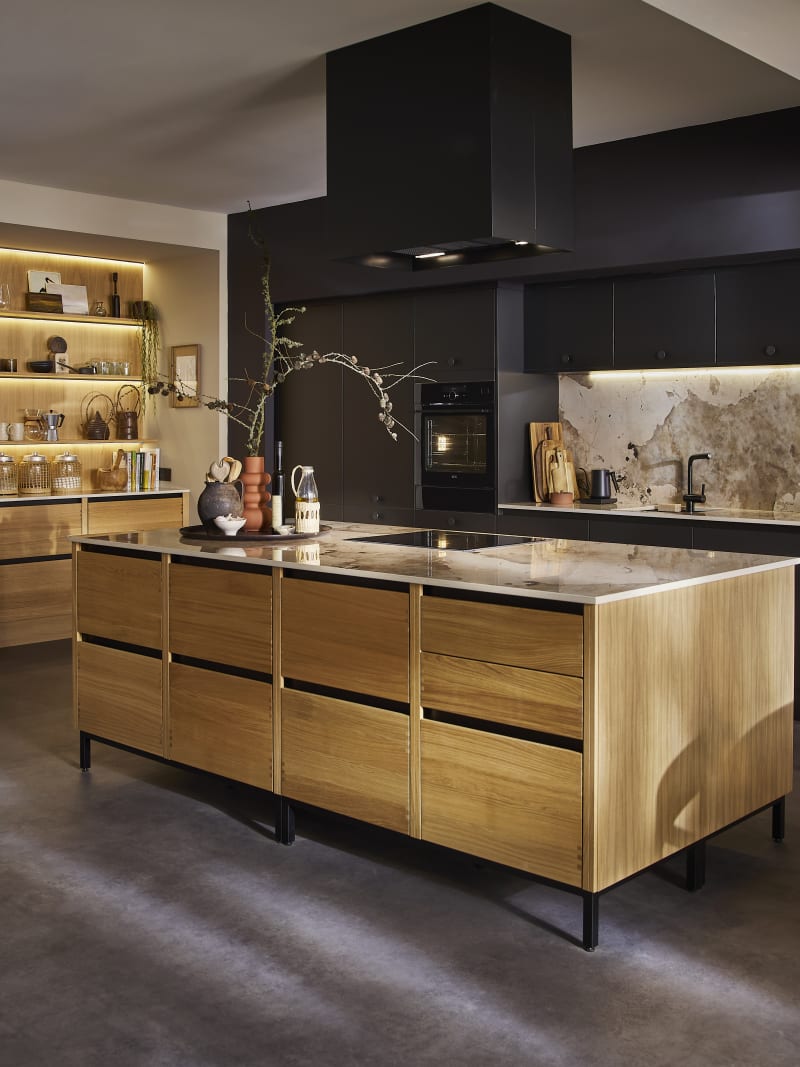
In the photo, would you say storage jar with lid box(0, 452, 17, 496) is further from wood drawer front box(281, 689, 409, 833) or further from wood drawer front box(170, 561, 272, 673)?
wood drawer front box(281, 689, 409, 833)

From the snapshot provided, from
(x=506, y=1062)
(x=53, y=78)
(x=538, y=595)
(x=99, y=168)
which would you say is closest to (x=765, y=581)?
(x=538, y=595)

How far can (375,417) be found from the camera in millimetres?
6918

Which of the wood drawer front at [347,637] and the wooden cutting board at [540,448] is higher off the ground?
the wooden cutting board at [540,448]

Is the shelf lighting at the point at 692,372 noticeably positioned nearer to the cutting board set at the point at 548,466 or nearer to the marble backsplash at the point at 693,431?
the marble backsplash at the point at 693,431

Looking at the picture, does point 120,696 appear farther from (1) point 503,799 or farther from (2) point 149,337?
(2) point 149,337

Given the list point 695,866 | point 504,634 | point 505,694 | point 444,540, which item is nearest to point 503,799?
point 505,694

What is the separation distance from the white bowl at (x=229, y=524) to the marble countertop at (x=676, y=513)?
7.47 feet

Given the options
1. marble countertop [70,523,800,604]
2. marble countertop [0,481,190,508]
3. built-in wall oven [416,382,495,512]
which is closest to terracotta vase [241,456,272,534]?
marble countertop [70,523,800,604]

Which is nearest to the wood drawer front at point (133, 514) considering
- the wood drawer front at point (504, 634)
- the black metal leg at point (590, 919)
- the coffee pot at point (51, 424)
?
the coffee pot at point (51, 424)

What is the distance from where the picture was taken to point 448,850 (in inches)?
126

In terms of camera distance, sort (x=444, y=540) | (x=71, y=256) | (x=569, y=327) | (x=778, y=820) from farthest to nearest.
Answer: (x=71, y=256) → (x=569, y=327) → (x=444, y=540) → (x=778, y=820)

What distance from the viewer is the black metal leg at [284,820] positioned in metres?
3.71

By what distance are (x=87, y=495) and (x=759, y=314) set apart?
413cm

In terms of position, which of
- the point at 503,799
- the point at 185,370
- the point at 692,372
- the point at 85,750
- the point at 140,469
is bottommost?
the point at 85,750
